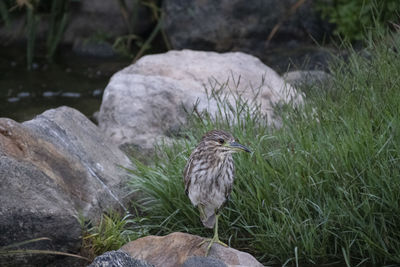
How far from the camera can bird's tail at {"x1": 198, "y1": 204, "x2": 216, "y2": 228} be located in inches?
169

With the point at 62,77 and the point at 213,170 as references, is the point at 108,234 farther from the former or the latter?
the point at 62,77

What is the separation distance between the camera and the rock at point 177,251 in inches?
157

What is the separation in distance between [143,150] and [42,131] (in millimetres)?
1072

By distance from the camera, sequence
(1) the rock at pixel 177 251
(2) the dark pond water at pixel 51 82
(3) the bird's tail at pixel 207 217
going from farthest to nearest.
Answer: (2) the dark pond water at pixel 51 82
(3) the bird's tail at pixel 207 217
(1) the rock at pixel 177 251

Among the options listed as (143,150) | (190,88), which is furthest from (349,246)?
(190,88)

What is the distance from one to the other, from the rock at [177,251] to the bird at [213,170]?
2.2 inches

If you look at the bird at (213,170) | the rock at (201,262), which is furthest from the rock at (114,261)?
the bird at (213,170)

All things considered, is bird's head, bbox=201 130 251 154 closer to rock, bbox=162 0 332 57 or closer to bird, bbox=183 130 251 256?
bird, bbox=183 130 251 256

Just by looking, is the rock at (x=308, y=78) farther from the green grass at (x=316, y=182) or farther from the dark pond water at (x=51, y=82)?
the dark pond water at (x=51, y=82)

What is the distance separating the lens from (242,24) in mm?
9719

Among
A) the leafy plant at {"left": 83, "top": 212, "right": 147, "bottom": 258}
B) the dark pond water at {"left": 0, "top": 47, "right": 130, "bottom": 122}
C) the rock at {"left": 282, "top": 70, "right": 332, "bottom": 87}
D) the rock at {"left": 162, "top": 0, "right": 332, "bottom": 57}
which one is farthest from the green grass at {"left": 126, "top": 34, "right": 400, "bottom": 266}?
the rock at {"left": 162, "top": 0, "right": 332, "bottom": 57}

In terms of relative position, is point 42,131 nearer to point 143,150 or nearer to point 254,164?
point 143,150

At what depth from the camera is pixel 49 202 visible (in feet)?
13.9

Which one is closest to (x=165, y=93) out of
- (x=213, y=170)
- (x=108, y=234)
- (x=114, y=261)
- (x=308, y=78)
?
(x=308, y=78)
